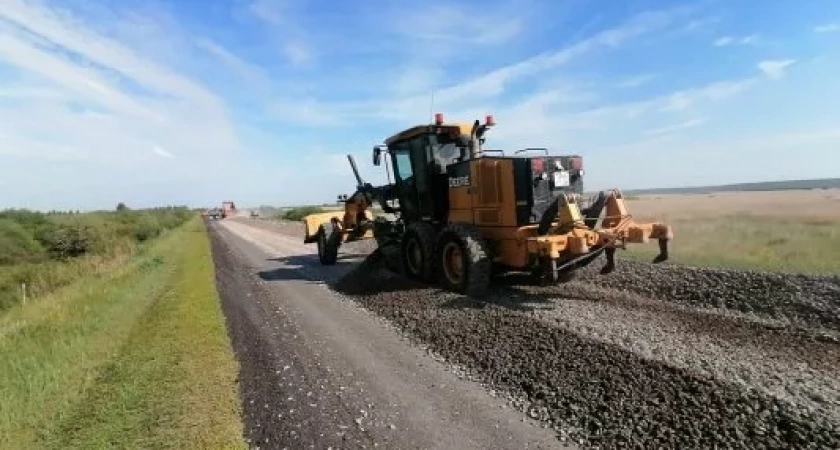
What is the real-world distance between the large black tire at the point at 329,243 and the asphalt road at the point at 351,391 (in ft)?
20.3

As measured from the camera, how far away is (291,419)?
561 centimetres

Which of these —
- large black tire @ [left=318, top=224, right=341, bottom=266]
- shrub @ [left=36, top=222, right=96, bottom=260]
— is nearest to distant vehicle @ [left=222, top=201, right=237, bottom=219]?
shrub @ [left=36, top=222, right=96, bottom=260]

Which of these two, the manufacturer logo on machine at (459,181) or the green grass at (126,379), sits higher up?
the manufacturer logo on machine at (459,181)

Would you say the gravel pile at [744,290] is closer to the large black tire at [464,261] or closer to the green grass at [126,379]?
the large black tire at [464,261]

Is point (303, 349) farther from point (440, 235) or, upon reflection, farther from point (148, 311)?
point (148, 311)

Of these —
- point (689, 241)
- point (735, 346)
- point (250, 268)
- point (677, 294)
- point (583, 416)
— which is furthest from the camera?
point (689, 241)

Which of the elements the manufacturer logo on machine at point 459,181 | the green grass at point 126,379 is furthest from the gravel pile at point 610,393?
the manufacturer logo on machine at point 459,181

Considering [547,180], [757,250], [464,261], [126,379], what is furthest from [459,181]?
[757,250]

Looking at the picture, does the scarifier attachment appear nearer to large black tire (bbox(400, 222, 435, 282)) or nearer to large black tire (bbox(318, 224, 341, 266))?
large black tire (bbox(400, 222, 435, 282))

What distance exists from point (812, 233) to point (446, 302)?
1797cm

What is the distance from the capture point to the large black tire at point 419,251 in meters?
11.9

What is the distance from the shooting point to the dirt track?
4.69 m

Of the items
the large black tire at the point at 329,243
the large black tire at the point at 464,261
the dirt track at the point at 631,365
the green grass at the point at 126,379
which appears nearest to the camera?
the dirt track at the point at 631,365

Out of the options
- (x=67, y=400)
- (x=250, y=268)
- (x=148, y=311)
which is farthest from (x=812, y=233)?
(x=67, y=400)
